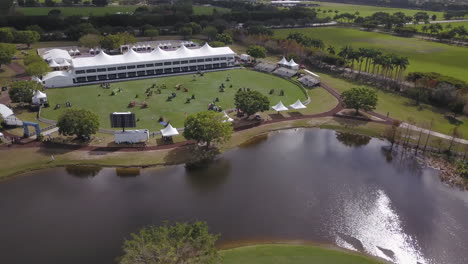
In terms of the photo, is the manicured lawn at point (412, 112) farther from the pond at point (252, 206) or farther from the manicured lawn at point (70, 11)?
the manicured lawn at point (70, 11)

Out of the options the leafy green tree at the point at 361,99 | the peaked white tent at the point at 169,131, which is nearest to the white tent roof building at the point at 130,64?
the peaked white tent at the point at 169,131

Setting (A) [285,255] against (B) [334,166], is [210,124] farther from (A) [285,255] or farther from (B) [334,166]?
(A) [285,255]

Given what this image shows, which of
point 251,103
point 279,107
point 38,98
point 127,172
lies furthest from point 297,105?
point 38,98

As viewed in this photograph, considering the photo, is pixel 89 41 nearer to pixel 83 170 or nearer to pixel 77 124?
pixel 77 124

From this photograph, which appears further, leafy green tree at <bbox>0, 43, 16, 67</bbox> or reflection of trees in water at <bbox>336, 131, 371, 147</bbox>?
leafy green tree at <bbox>0, 43, 16, 67</bbox>

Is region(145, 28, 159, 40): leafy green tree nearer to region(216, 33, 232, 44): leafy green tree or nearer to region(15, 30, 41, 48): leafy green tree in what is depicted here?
region(216, 33, 232, 44): leafy green tree

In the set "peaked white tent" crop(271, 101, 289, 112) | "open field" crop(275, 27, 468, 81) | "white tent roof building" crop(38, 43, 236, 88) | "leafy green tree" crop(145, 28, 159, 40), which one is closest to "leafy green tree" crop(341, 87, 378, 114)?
"peaked white tent" crop(271, 101, 289, 112)

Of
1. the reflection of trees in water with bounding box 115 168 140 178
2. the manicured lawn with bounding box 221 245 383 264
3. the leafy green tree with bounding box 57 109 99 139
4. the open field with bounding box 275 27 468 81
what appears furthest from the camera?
the open field with bounding box 275 27 468 81

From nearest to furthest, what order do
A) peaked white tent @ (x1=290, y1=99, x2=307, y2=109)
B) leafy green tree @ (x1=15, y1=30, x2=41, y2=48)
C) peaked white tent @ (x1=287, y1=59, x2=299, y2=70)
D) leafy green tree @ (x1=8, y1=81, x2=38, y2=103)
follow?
1. leafy green tree @ (x1=8, y1=81, x2=38, y2=103)
2. peaked white tent @ (x1=290, y1=99, x2=307, y2=109)
3. peaked white tent @ (x1=287, y1=59, x2=299, y2=70)
4. leafy green tree @ (x1=15, y1=30, x2=41, y2=48)
